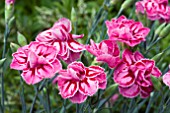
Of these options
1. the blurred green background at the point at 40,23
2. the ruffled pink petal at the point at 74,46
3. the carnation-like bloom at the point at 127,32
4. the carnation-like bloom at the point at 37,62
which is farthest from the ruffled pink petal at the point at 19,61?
the blurred green background at the point at 40,23

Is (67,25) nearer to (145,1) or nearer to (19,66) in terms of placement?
(19,66)

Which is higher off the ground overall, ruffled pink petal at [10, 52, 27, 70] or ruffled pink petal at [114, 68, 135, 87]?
ruffled pink petal at [10, 52, 27, 70]

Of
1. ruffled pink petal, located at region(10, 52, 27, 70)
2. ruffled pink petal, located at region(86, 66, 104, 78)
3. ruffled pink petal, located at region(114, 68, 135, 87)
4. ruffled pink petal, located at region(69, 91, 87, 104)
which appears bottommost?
ruffled pink petal, located at region(69, 91, 87, 104)

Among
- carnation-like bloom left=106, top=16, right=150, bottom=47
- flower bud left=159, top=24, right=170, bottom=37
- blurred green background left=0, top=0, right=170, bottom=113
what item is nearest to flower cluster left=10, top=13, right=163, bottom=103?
carnation-like bloom left=106, top=16, right=150, bottom=47

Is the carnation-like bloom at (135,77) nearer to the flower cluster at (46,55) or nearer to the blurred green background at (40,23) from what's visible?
the flower cluster at (46,55)

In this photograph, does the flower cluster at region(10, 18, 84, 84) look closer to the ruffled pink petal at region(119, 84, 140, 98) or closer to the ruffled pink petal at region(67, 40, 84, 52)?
the ruffled pink petal at region(67, 40, 84, 52)

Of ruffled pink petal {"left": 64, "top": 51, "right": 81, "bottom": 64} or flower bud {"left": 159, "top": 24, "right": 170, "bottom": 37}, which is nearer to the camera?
ruffled pink petal {"left": 64, "top": 51, "right": 81, "bottom": 64}

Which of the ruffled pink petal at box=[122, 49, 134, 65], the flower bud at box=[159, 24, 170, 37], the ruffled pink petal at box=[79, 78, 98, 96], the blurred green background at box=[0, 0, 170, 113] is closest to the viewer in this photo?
the ruffled pink petal at box=[79, 78, 98, 96]

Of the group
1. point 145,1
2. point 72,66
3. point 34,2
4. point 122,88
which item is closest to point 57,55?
point 72,66
